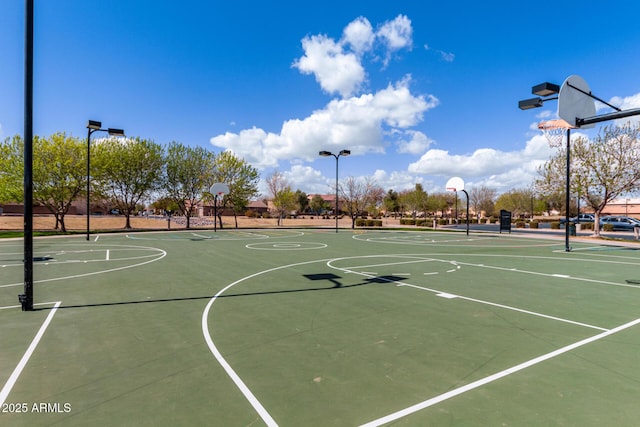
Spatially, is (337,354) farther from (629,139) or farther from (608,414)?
(629,139)

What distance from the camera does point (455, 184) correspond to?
38.3 m

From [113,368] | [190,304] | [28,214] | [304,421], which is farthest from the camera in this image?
[190,304]

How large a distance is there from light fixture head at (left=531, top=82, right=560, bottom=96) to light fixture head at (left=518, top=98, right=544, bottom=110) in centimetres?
23

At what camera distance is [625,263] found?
51.3 ft

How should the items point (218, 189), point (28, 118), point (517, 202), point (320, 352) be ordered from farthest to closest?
point (517, 202), point (218, 189), point (28, 118), point (320, 352)

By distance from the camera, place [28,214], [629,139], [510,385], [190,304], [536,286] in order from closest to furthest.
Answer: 1. [510,385]
2. [28,214]
3. [190,304]
4. [536,286]
5. [629,139]

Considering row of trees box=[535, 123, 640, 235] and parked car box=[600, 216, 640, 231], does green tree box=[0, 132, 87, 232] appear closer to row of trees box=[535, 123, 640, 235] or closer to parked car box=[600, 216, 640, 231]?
row of trees box=[535, 123, 640, 235]

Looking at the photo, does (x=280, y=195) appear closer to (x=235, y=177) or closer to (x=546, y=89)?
(x=235, y=177)

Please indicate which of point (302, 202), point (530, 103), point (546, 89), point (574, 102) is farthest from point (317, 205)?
point (574, 102)

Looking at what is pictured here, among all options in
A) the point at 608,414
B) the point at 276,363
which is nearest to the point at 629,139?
the point at 608,414

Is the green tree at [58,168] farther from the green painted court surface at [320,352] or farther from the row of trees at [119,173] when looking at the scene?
the green painted court surface at [320,352]

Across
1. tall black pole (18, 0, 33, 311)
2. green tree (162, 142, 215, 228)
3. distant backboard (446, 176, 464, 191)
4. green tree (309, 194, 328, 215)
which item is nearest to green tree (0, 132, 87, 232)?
green tree (162, 142, 215, 228)

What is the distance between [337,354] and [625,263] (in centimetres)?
1700

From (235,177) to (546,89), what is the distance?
46.0 metres
